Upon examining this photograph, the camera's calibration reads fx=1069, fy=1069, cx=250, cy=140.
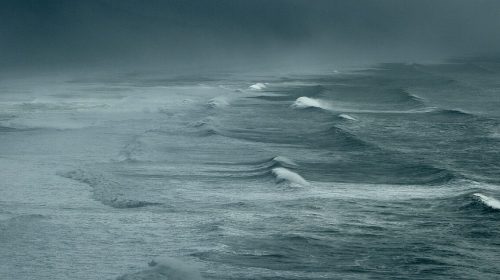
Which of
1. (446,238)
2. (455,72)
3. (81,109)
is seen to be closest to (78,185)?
(446,238)

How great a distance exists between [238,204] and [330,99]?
42174mm

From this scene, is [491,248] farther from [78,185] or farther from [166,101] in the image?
[166,101]

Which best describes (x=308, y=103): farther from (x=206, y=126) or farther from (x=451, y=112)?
(x=206, y=126)

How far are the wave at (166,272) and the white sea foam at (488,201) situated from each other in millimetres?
10281

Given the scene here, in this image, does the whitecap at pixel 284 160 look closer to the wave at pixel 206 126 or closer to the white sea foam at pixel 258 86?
the wave at pixel 206 126

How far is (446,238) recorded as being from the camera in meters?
26.1

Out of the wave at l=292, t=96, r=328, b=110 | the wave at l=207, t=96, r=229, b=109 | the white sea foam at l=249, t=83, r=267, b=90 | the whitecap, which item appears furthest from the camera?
the white sea foam at l=249, t=83, r=267, b=90

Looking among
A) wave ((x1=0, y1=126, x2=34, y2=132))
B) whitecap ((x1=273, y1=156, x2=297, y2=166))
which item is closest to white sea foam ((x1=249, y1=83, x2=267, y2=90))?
wave ((x1=0, y1=126, x2=34, y2=132))

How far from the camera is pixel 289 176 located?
34531 millimetres

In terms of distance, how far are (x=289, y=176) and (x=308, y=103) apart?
3024 cm

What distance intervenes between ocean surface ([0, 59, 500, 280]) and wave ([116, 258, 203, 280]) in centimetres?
4

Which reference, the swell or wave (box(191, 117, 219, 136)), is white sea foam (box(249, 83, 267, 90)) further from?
the swell

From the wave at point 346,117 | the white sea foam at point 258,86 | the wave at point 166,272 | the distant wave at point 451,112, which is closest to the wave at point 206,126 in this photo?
the wave at point 346,117

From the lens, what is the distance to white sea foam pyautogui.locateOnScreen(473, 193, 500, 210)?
2962 cm
